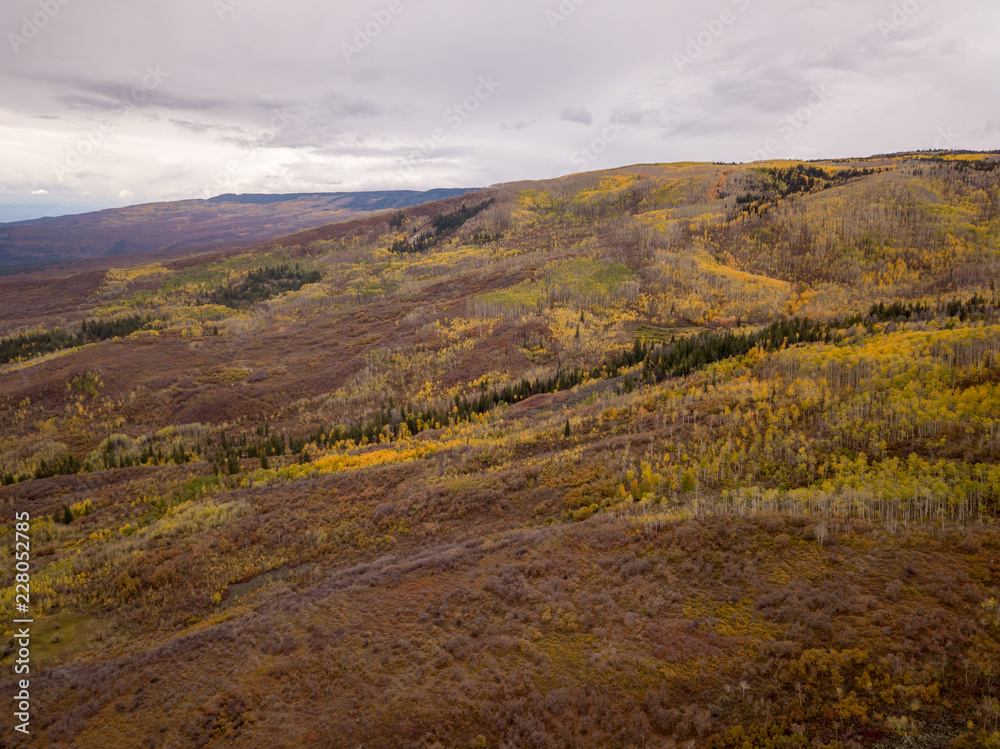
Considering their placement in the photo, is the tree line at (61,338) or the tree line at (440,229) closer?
the tree line at (61,338)

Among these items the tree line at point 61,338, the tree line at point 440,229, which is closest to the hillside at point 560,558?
the tree line at point 61,338

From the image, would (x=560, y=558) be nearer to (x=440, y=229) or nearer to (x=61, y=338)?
(x=61, y=338)

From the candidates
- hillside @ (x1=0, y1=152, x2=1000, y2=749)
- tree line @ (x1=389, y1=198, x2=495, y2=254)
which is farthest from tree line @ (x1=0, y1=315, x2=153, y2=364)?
tree line @ (x1=389, y1=198, x2=495, y2=254)

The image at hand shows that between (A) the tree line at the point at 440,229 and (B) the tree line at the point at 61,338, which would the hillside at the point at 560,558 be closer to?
(B) the tree line at the point at 61,338

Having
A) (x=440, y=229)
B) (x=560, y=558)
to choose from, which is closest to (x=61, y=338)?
(x=440, y=229)

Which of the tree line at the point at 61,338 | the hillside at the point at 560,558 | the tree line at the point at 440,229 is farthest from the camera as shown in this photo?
the tree line at the point at 440,229

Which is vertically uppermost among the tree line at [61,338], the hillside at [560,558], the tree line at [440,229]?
the tree line at [440,229]

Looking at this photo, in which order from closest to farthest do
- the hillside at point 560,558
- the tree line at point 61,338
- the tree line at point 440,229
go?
the hillside at point 560,558
the tree line at point 61,338
the tree line at point 440,229

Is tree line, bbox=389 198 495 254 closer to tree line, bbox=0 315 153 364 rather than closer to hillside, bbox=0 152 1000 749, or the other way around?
tree line, bbox=0 315 153 364

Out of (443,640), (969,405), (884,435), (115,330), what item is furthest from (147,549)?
(115,330)

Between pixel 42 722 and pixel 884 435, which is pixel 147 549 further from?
pixel 884 435

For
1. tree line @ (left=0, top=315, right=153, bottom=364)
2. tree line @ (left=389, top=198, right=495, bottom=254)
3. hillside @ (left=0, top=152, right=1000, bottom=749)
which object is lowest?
hillside @ (left=0, top=152, right=1000, bottom=749)
